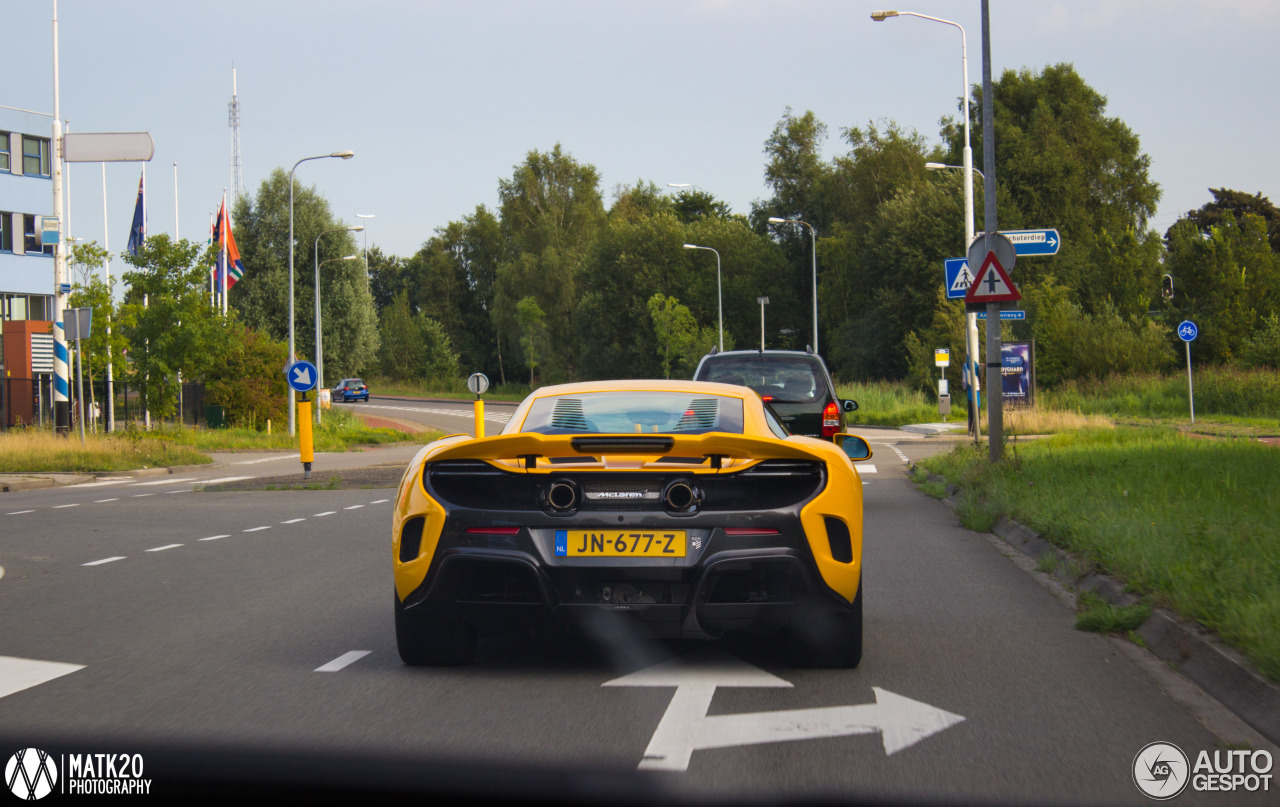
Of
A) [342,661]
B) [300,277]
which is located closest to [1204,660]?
[342,661]

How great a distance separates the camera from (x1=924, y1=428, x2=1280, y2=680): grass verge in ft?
19.6

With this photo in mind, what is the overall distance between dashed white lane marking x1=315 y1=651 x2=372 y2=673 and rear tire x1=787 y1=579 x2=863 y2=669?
84.5 inches

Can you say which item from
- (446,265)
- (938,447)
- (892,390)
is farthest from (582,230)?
(938,447)

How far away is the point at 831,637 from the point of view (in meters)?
5.56

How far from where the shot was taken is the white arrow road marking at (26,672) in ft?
18.1

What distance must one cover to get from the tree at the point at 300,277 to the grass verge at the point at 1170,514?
152 feet

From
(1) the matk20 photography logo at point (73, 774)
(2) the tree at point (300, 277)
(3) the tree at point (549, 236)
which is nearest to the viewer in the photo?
(1) the matk20 photography logo at point (73, 774)

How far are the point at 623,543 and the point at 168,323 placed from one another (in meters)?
30.1

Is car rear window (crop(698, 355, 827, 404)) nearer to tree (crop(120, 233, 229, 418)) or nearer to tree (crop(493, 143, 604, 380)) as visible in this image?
tree (crop(120, 233, 229, 418))

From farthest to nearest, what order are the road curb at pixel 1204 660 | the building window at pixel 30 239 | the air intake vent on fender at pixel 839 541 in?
the building window at pixel 30 239
the air intake vent on fender at pixel 839 541
the road curb at pixel 1204 660

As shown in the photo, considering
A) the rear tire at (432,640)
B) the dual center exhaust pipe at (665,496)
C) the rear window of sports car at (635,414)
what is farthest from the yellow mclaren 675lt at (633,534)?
the rear window of sports car at (635,414)

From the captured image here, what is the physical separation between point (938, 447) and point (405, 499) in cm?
2340

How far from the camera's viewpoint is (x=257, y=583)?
8930 millimetres

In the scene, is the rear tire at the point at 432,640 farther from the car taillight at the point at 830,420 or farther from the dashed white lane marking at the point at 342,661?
the car taillight at the point at 830,420
